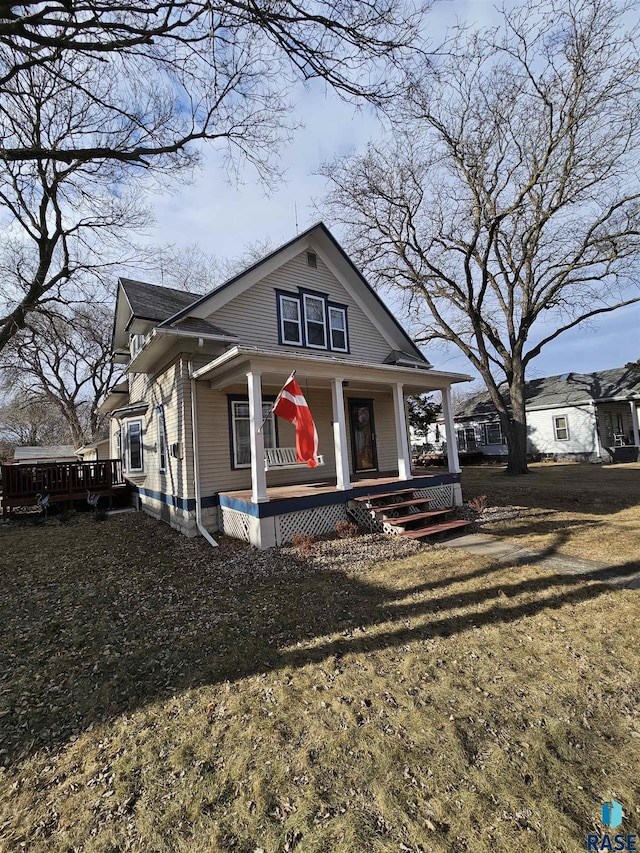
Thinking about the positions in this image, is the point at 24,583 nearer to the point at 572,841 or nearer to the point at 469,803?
the point at 469,803

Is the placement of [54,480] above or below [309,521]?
above

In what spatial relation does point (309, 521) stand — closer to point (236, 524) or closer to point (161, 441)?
point (236, 524)

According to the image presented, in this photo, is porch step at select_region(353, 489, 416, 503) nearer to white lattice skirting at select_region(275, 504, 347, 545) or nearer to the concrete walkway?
white lattice skirting at select_region(275, 504, 347, 545)

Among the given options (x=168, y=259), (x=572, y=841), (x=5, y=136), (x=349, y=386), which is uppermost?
(x=168, y=259)

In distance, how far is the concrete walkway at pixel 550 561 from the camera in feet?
17.4

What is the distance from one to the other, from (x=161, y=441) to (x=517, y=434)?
16.5m

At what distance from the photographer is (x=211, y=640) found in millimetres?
4195

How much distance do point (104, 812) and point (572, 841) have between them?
8.51 ft

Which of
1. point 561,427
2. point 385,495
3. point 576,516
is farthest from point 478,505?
point 561,427

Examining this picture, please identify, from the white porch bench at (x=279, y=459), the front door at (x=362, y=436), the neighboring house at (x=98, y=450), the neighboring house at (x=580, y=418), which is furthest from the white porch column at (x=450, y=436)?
the neighboring house at (x=98, y=450)

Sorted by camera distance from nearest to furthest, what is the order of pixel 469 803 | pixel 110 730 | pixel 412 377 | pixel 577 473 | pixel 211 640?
pixel 469 803 → pixel 110 730 → pixel 211 640 → pixel 412 377 → pixel 577 473

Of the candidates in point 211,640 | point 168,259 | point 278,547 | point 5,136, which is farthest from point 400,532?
point 168,259

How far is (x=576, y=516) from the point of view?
8898mm

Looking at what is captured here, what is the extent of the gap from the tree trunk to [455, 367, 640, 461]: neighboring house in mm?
5971
